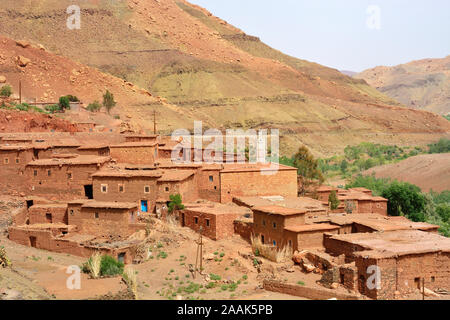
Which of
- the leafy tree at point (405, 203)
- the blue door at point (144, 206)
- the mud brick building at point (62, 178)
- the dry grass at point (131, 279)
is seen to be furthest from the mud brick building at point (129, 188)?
the leafy tree at point (405, 203)

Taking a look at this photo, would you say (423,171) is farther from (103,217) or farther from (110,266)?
(110,266)

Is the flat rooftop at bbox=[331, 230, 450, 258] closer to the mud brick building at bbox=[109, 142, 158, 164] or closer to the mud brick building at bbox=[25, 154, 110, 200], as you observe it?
the mud brick building at bbox=[109, 142, 158, 164]

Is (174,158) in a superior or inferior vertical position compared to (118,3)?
inferior

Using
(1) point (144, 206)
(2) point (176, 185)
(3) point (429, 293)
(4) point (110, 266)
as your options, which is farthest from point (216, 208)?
(3) point (429, 293)

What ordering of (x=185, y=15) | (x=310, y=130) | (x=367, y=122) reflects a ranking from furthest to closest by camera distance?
(x=185, y=15) → (x=367, y=122) → (x=310, y=130)

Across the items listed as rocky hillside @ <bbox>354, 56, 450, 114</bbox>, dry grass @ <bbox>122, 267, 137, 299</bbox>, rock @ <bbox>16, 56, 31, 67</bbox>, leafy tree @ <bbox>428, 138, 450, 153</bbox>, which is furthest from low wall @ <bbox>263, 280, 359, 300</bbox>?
rocky hillside @ <bbox>354, 56, 450, 114</bbox>

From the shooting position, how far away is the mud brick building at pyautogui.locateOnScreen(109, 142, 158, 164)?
26.3 m

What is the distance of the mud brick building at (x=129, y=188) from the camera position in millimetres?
22875

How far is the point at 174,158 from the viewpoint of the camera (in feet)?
92.6

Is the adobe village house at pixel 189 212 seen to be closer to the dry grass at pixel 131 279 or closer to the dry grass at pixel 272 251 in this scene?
the dry grass at pixel 272 251

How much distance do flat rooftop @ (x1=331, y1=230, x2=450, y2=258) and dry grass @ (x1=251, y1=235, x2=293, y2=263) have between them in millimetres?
1704
